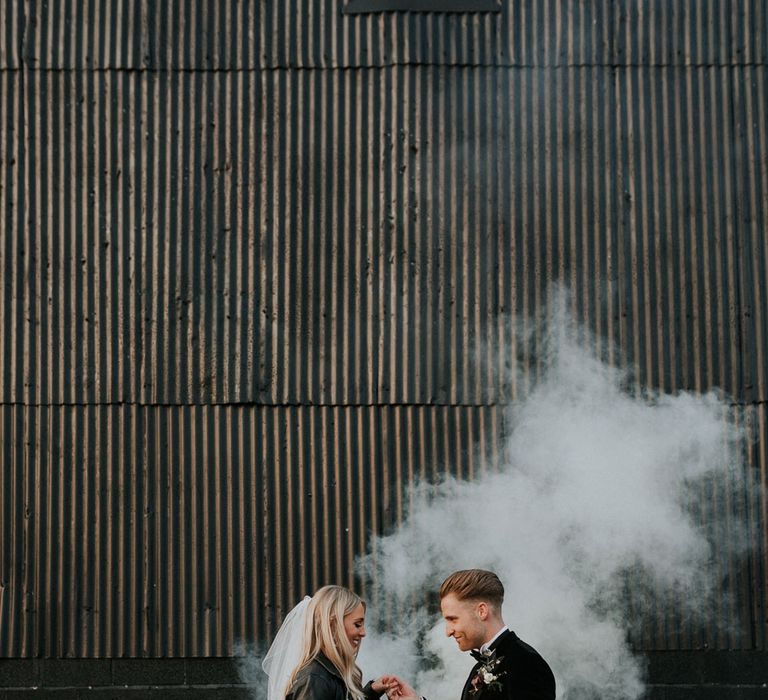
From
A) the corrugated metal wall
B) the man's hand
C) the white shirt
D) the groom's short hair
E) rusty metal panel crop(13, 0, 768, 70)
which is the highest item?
rusty metal panel crop(13, 0, 768, 70)

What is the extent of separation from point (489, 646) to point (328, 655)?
0.83 metres

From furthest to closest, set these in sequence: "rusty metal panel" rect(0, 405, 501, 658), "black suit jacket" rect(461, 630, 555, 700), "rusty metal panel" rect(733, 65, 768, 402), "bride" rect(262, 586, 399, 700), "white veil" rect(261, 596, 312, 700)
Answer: "rusty metal panel" rect(733, 65, 768, 402) < "rusty metal panel" rect(0, 405, 501, 658) < "white veil" rect(261, 596, 312, 700) < "bride" rect(262, 586, 399, 700) < "black suit jacket" rect(461, 630, 555, 700)

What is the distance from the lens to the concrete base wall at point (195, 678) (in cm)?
761

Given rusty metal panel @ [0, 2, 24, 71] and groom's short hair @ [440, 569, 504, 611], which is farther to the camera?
rusty metal panel @ [0, 2, 24, 71]

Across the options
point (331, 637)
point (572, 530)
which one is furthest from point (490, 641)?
point (572, 530)

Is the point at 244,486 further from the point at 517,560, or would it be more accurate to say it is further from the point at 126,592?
the point at 517,560

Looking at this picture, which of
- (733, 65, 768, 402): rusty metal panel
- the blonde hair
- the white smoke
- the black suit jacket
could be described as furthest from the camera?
(733, 65, 768, 402): rusty metal panel

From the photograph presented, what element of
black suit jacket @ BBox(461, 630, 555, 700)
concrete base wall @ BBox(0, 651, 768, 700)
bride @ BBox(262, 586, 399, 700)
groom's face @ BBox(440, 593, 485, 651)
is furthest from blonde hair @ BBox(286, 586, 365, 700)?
concrete base wall @ BBox(0, 651, 768, 700)

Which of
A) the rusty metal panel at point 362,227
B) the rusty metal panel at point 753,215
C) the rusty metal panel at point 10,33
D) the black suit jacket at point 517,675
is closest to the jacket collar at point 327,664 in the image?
the black suit jacket at point 517,675

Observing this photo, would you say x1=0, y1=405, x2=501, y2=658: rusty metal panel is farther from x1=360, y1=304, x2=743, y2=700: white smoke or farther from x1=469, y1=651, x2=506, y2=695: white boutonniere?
x1=469, y1=651, x2=506, y2=695: white boutonniere

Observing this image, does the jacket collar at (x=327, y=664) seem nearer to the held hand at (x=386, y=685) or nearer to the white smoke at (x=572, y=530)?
the held hand at (x=386, y=685)

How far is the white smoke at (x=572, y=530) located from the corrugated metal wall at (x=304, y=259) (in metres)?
0.23

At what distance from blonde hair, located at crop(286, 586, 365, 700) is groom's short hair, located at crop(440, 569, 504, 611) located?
0.56 meters

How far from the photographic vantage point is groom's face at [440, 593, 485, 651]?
5.11 metres
